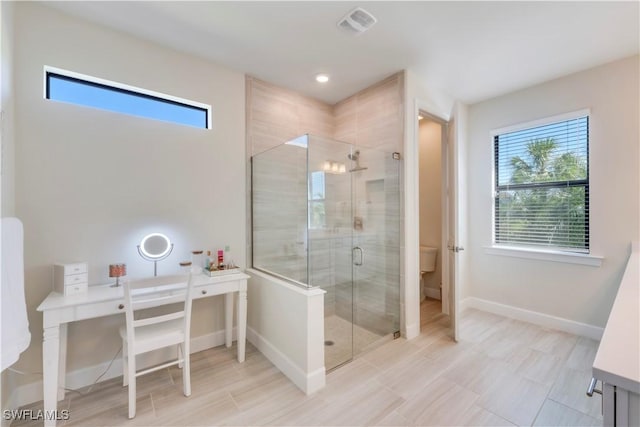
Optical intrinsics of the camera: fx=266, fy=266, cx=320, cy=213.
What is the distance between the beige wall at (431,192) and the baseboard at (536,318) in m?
0.57

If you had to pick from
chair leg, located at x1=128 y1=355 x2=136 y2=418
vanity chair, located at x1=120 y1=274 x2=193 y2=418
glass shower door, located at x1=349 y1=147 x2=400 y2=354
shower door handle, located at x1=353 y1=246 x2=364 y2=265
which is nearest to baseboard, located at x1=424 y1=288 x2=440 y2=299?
glass shower door, located at x1=349 y1=147 x2=400 y2=354

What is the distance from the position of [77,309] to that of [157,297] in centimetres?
45

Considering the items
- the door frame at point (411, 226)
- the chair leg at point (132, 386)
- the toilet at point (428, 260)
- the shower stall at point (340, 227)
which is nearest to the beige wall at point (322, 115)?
the door frame at point (411, 226)

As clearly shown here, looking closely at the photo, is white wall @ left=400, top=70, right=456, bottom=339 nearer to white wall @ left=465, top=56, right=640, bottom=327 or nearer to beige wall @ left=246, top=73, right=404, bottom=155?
beige wall @ left=246, top=73, right=404, bottom=155

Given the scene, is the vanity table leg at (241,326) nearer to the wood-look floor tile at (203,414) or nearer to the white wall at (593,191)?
the wood-look floor tile at (203,414)

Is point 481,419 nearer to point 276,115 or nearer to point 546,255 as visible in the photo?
point 546,255

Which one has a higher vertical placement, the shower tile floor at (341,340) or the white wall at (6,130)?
the white wall at (6,130)

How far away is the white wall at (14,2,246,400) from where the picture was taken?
6.23 ft

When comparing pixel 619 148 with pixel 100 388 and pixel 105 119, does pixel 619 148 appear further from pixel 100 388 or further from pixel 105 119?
pixel 100 388

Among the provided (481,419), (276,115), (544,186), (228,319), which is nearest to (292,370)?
(228,319)

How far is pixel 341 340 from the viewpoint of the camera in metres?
2.71

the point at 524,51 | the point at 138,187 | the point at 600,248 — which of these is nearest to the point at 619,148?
the point at 600,248

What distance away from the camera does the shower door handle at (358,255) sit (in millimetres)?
2955

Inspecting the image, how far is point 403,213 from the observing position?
2.83 m
